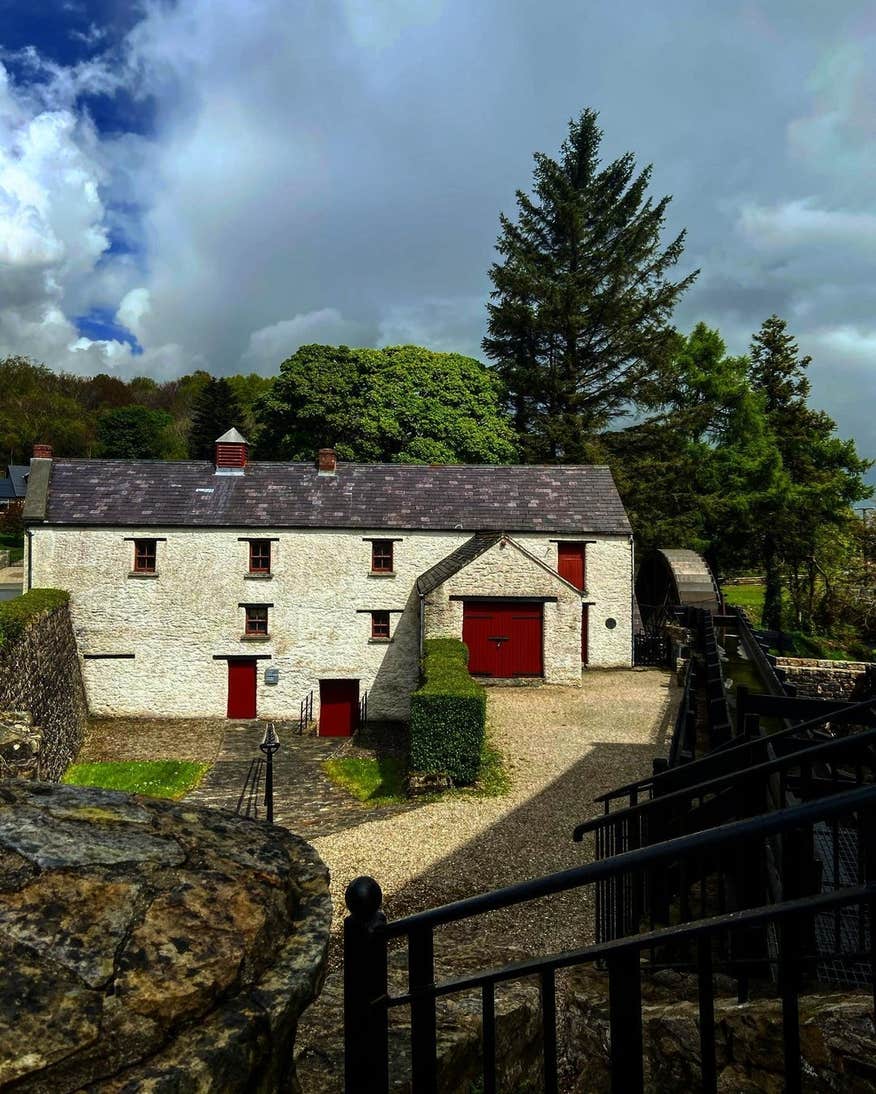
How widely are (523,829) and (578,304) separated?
31085 millimetres

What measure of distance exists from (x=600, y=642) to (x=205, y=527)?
14.8 m

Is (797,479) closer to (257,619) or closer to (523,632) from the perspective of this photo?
(523,632)

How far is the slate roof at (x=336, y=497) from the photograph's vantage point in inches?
917

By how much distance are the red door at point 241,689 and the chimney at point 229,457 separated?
23.7ft

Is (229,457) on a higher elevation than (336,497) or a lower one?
higher

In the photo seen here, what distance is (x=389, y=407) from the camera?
33.7 meters

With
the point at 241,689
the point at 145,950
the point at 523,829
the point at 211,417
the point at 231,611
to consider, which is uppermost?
the point at 211,417

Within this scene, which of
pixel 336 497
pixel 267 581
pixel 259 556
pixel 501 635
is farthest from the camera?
pixel 336 497

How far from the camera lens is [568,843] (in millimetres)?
9992

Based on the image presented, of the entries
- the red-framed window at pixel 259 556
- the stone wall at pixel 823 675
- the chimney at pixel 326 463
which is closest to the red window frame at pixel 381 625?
the red-framed window at pixel 259 556

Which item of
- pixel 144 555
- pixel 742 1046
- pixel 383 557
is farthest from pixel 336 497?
pixel 742 1046

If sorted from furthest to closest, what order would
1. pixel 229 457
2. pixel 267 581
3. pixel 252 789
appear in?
pixel 229 457 → pixel 267 581 → pixel 252 789

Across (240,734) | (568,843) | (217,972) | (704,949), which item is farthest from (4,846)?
(240,734)

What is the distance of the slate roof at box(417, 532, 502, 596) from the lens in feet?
69.6
